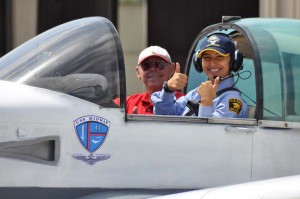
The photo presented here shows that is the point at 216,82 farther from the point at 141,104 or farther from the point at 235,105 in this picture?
the point at 141,104

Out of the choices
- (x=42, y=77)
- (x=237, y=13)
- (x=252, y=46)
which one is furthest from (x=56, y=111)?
(x=237, y=13)

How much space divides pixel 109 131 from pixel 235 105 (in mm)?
800

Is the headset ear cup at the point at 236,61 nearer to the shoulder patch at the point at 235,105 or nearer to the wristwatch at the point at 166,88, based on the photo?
the shoulder patch at the point at 235,105

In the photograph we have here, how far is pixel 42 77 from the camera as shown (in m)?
4.79

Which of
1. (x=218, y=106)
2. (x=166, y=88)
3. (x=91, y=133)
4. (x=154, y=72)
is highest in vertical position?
(x=154, y=72)

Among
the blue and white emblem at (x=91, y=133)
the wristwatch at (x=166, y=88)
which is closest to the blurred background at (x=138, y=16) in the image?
the wristwatch at (x=166, y=88)

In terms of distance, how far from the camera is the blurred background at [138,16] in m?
13.4

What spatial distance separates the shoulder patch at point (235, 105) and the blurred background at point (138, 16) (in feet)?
27.4

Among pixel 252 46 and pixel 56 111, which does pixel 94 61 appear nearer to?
pixel 56 111

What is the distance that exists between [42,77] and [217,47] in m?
1.08

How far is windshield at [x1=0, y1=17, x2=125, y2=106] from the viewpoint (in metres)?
4.77

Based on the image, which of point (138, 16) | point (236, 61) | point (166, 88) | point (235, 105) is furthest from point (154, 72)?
point (138, 16)

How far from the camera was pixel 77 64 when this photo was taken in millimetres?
4859

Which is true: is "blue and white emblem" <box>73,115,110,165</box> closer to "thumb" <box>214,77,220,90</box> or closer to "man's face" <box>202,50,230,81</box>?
"thumb" <box>214,77,220,90</box>
